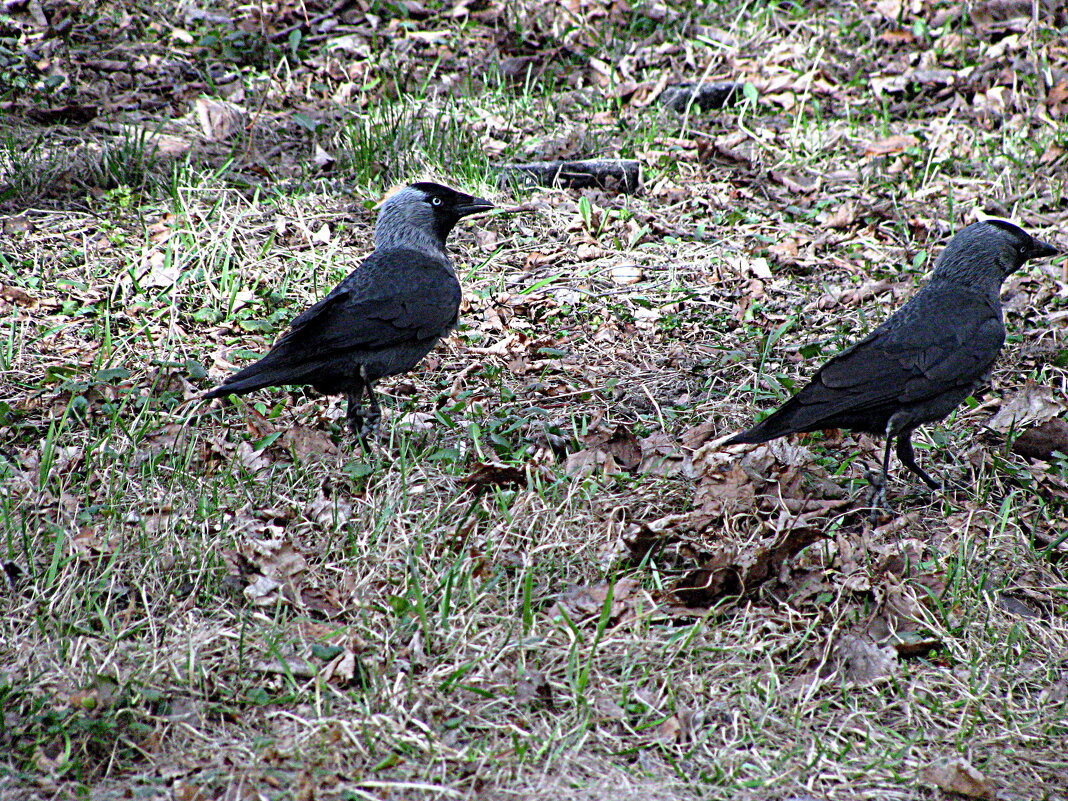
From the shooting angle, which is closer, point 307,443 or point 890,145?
point 307,443

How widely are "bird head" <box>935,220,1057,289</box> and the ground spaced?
0.75m

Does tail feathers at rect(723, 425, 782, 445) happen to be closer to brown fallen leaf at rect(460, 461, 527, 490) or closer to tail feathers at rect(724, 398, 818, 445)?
tail feathers at rect(724, 398, 818, 445)

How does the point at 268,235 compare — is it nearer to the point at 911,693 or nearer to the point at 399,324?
the point at 399,324

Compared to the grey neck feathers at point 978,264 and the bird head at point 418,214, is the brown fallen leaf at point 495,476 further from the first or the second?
the grey neck feathers at point 978,264

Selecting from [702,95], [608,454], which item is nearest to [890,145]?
[702,95]

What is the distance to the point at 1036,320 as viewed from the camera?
6418mm

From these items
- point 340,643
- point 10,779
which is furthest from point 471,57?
point 10,779

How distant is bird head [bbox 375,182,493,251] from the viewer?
6359mm

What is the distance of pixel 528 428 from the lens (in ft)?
18.2

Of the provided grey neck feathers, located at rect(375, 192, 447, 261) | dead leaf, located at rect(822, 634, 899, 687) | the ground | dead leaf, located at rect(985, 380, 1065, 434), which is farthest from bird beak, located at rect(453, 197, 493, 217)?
dead leaf, located at rect(822, 634, 899, 687)

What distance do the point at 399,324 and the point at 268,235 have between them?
7.82 ft

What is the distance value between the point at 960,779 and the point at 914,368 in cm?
230

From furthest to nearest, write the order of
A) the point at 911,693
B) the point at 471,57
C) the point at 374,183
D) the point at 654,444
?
the point at 471,57 → the point at 374,183 → the point at 654,444 → the point at 911,693

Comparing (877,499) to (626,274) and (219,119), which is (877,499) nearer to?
(626,274)
